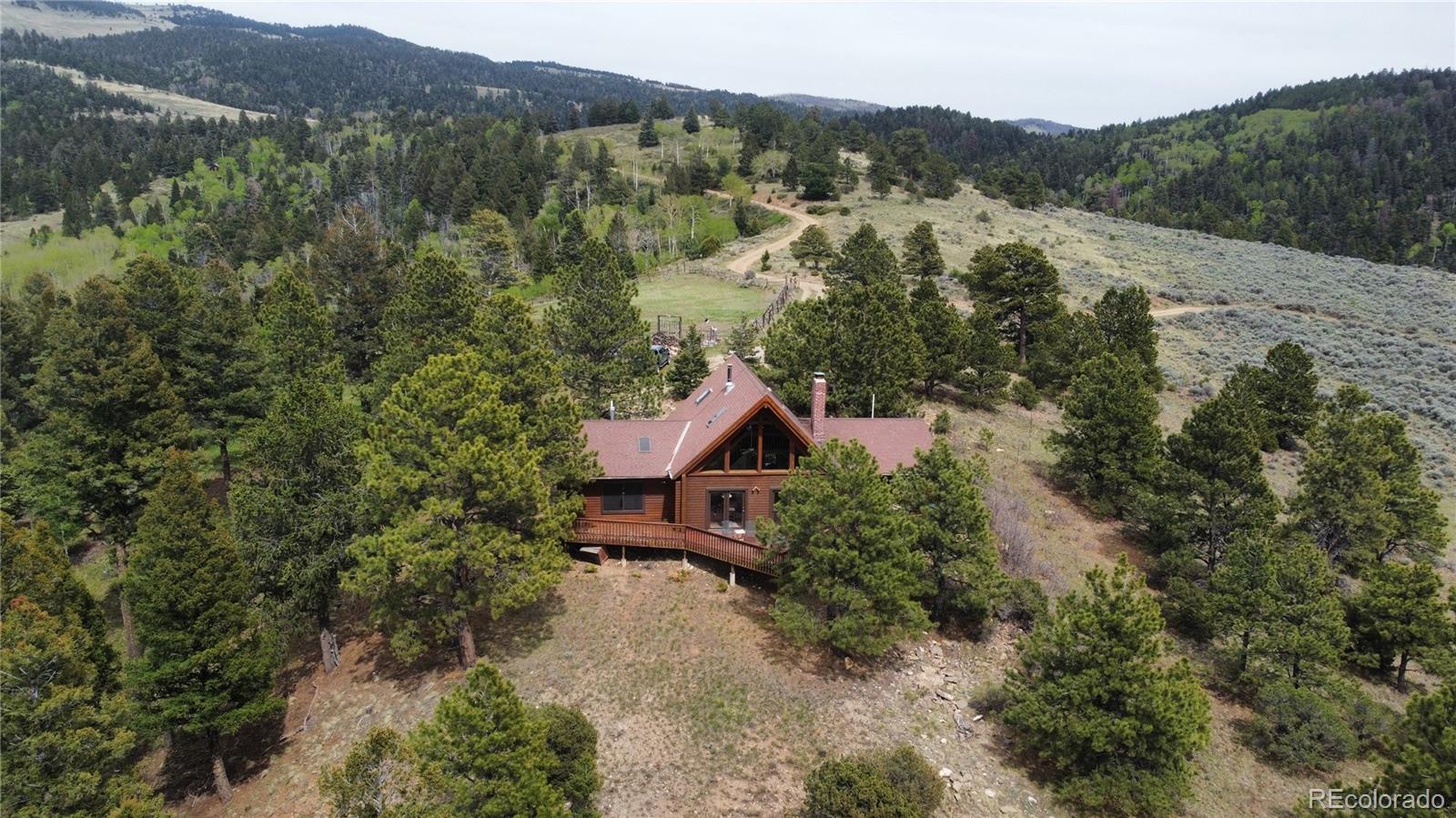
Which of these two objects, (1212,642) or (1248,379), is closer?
(1212,642)

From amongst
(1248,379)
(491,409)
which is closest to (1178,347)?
(1248,379)

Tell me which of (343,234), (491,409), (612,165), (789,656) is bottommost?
(789,656)

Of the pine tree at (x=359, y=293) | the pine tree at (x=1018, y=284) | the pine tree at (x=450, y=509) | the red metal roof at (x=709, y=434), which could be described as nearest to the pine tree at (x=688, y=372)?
the red metal roof at (x=709, y=434)

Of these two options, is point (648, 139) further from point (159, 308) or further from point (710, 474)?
point (710, 474)

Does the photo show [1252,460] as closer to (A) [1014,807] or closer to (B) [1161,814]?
(B) [1161,814]

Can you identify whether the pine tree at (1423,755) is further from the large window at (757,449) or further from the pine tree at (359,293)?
the pine tree at (359,293)

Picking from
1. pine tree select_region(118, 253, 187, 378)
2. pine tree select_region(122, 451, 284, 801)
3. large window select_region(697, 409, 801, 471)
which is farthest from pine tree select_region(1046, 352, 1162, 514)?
pine tree select_region(118, 253, 187, 378)

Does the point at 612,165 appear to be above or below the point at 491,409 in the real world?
above
